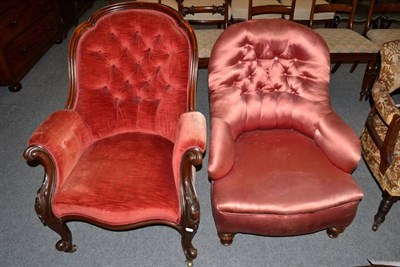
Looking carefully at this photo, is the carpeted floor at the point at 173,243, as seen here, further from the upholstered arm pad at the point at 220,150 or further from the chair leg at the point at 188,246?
the upholstered arm pad at the point at 220,150

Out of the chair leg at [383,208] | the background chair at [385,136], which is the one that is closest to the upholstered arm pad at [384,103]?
the background chair at [385,136]

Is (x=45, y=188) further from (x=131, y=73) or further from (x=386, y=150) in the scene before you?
(x=386, y=150)

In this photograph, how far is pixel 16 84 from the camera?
3.12 metres

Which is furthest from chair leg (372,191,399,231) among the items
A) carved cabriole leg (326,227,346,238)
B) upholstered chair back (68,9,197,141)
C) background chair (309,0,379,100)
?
background chair (309,0,379,100)

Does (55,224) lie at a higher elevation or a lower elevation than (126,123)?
lower

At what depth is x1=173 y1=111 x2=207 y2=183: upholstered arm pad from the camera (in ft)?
4.58

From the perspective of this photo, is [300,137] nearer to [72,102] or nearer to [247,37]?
[247,37]

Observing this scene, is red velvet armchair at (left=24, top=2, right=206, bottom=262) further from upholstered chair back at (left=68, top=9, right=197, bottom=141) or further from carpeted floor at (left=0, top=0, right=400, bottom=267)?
A: carpeted floor at (left=0, top=0, right=400, bottom=267)

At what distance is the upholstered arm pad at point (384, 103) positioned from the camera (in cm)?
170

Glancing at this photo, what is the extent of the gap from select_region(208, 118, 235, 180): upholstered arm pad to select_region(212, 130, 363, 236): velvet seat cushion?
0.19 feet

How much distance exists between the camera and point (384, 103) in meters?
1.77

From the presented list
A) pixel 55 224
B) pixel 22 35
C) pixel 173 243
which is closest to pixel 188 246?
pixel 173 243

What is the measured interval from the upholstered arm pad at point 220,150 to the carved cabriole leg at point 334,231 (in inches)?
28.4

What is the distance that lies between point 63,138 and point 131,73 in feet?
1.69
